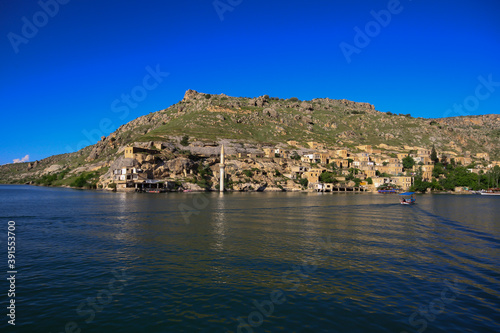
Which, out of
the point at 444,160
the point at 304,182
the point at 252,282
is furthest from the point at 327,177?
the point at 252,282

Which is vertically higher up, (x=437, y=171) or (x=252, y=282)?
(x=437, y=171)

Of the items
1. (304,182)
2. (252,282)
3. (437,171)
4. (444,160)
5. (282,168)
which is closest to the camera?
(252,282)

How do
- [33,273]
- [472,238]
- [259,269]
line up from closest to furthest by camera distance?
[33,273], [259,269], [472,238]

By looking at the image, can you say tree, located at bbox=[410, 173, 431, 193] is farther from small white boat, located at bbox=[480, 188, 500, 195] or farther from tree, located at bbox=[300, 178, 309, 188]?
tree, located at bbox=[300, 178, 309, 188]

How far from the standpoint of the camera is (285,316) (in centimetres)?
1272

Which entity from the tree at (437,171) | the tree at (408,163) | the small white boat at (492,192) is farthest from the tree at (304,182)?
the small white boat at (492,192)

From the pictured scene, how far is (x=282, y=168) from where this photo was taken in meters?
148

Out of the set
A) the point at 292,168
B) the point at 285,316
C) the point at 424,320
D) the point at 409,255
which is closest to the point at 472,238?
the point at 409,255

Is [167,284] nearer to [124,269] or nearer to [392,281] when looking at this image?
[124,269]

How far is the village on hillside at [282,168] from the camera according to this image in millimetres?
124688

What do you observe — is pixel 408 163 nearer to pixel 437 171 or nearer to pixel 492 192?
pixel 437 171

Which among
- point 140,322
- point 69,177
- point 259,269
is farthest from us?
point 69,177

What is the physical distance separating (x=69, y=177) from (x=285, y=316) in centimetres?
18270

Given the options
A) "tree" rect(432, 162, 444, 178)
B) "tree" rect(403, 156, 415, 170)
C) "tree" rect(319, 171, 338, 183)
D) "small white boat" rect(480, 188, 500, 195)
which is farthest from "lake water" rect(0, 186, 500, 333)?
"tree" rect(432, 162, 444, 178)
